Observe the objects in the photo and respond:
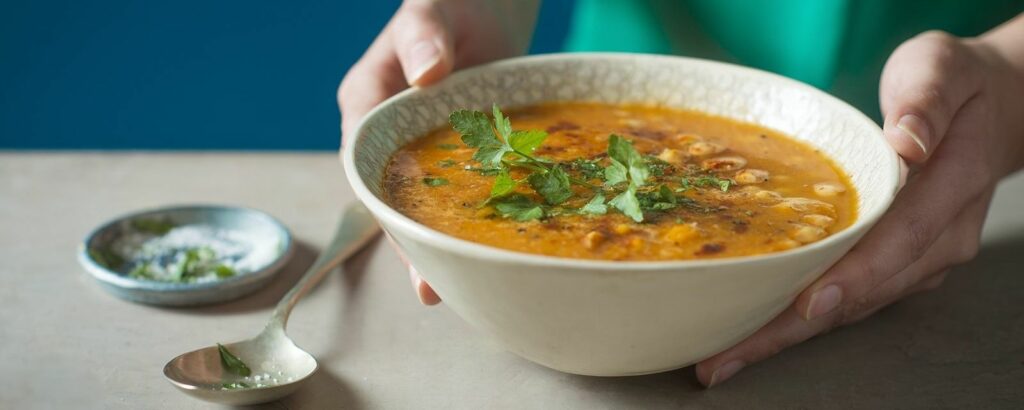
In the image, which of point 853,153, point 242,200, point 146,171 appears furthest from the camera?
point 146,171

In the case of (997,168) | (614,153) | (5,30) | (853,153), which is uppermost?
(614,153)

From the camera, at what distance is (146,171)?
2146mm

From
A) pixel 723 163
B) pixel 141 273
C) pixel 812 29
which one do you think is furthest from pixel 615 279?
pixel 812 29

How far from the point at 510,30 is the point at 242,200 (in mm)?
705

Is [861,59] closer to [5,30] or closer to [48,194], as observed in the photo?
[48,194]

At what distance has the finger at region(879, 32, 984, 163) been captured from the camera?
135cm

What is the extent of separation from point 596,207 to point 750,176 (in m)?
0.32

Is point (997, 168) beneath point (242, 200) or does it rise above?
above

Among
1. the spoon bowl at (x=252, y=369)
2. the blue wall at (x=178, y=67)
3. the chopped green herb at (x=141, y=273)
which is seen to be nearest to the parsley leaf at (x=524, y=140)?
the spoon bowl at (x=252, y=369)

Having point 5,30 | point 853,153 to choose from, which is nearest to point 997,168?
point 853,153

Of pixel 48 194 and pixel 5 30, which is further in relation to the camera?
pixel 5 30

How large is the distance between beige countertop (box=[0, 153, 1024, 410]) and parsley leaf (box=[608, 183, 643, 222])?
278 mm

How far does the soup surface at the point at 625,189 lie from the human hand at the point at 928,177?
3.1 inches

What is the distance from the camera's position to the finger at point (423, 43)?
1.60m
